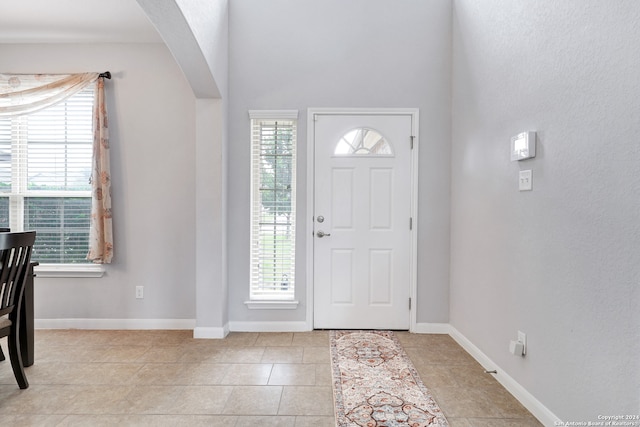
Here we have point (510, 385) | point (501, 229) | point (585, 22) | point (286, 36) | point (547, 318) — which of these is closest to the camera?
point (585, 22)

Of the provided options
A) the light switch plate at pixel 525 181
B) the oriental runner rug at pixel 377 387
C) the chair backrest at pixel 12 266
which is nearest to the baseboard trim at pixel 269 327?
the oriental runner rug at pixel 377 387

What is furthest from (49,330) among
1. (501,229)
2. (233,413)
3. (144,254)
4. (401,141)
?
(501,229)

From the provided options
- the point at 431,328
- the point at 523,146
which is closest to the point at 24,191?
the point at 431,328

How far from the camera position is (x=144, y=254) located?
342 cm

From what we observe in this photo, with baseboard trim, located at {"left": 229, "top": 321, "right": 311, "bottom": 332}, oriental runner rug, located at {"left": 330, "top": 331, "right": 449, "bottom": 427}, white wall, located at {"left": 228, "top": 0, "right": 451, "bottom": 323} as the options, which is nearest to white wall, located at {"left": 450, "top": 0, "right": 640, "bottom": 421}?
white wall, located at {"left": 228, "top": 0, "right": 451, "bottom": 323}

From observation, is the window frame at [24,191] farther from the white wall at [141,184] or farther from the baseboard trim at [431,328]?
the baseboard trim at [431,328]

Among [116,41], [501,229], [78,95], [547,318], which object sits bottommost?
[547,318]

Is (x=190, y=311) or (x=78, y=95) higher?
(x=78, y=95)

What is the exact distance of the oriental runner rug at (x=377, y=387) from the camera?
1927 mm

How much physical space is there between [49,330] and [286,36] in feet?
11.3

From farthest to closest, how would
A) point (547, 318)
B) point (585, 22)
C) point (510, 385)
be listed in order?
point (510, 385) < point (547, 318) < point (585, 22)

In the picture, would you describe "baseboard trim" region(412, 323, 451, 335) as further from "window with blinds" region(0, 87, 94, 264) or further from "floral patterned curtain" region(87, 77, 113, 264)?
"window with blinds" region(0, 87, 94, 264)

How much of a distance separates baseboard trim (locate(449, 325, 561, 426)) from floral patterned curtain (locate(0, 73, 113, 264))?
318cm

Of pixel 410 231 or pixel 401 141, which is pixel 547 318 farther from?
pixel 401 141
